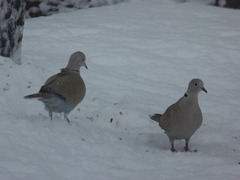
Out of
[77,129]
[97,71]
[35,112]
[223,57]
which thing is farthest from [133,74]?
[77,129]

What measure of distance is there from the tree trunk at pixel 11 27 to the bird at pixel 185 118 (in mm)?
2505

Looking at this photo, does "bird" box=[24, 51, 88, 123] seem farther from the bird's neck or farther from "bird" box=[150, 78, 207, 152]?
the bird's neck

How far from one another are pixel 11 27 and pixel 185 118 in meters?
2.86

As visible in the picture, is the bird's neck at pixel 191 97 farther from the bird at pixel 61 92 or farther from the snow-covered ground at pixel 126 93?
the bird at pixel 61 92

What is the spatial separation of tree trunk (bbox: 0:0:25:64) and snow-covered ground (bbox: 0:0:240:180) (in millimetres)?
202

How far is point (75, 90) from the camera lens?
6.42 meters

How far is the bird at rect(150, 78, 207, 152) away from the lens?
641cm

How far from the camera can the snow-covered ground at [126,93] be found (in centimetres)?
512

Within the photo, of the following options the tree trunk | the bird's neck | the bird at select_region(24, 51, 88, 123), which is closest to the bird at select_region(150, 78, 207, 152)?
the bird's neck

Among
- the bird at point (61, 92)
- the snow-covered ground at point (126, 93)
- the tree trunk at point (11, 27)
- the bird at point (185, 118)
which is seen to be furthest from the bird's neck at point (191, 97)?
the tree trunk at point (11, 27)

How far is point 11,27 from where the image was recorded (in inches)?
300

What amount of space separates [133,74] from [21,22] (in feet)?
7.94

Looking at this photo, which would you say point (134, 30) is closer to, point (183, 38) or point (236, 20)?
point (183, 38)

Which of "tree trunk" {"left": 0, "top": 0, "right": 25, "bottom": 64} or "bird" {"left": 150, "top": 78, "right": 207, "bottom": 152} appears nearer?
"bird" {"left": 150, "top": 78, "right": 207, "bottom": 152}
